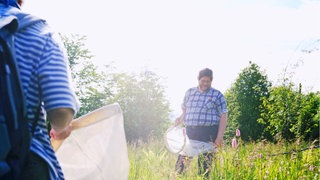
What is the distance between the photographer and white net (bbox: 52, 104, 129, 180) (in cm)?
191

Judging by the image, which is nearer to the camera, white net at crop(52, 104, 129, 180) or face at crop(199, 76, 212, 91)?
white net at crop(52, 104, 129, 180)

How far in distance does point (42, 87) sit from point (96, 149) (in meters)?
0.62

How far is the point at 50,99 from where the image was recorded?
4.53 feet

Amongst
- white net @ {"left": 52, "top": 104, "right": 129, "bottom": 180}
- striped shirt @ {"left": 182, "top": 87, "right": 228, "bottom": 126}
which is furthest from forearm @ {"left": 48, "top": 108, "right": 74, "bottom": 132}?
striped shirt @ {"left": 182, "top": 87, "right": 228, "bottom": 126}

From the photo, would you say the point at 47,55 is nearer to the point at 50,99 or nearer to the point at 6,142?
the point at 50,99

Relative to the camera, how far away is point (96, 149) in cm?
193

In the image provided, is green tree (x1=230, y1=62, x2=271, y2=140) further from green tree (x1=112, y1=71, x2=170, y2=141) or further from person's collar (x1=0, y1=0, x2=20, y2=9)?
person's collar (x1=0, y1=0, x2=20, y2=9)

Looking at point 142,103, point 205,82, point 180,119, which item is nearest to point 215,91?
point 205,82

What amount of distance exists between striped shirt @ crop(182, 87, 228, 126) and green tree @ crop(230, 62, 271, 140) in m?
22.7

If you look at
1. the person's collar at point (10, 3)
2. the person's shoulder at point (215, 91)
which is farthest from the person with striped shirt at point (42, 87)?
the person's shoulder at point (215, 91)

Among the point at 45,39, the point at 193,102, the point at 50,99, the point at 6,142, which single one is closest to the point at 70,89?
the point at 50,99

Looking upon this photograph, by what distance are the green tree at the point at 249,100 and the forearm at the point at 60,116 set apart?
26.7 m

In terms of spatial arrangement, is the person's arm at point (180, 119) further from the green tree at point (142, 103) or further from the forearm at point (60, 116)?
the green tree at point (142, 103)

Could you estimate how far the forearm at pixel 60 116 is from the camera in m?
1.42
